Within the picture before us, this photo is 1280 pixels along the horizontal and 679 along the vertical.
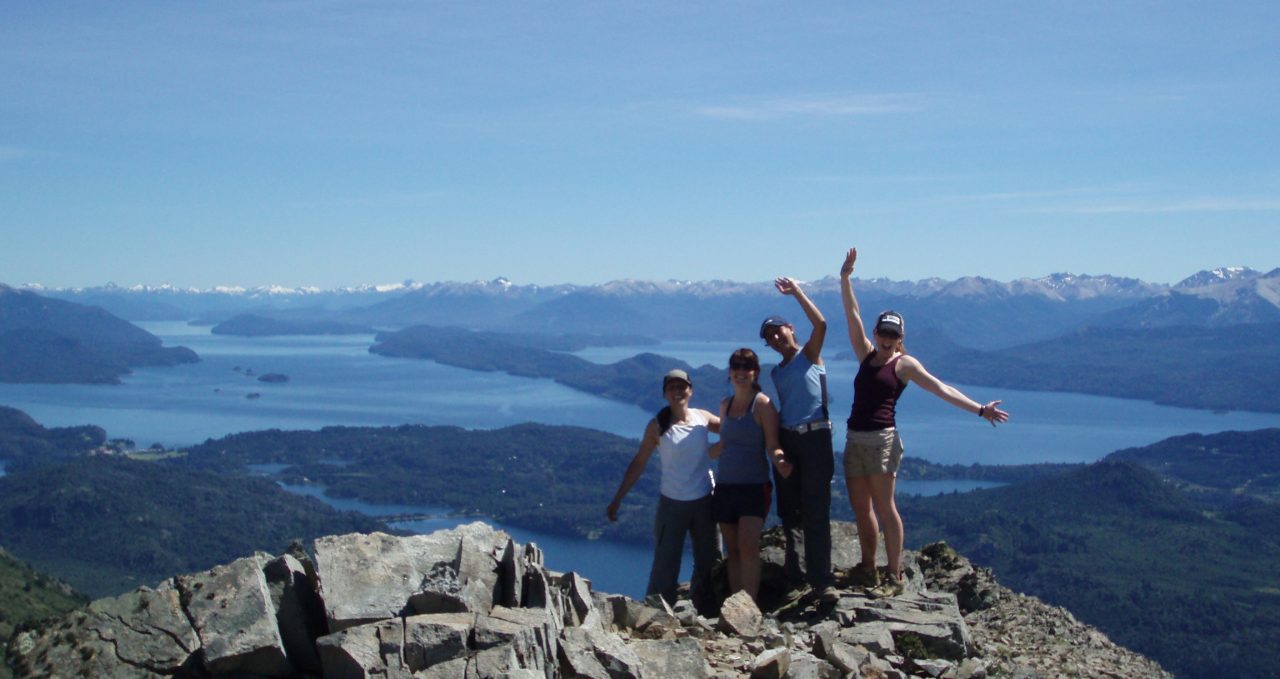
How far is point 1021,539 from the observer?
3226 inches

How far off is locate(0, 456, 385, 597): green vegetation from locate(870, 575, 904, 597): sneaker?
72.3 meters

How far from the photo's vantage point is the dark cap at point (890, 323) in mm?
9492

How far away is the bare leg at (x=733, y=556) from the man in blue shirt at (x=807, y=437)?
525mm

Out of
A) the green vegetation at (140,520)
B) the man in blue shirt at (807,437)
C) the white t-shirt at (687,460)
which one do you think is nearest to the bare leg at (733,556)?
the white t-shirt at (687,460)

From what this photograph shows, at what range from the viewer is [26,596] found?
45.6 meters

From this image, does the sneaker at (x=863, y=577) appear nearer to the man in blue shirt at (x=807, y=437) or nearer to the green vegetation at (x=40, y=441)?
the man in blue shirt at (x=807, y=437)

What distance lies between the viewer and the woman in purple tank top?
955cm

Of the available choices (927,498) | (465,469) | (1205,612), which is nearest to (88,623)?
(1205,612)

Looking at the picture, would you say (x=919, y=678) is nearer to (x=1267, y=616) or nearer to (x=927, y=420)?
(x=1267, y=616)

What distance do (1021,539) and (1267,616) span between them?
930 inches

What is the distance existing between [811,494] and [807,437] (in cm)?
54

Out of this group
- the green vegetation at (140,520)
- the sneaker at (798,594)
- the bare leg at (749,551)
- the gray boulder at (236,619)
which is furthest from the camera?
the green vegetation at (140,520)

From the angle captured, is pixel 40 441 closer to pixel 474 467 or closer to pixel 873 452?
pixel 474 467

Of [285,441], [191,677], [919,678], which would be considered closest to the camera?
[191,677]
